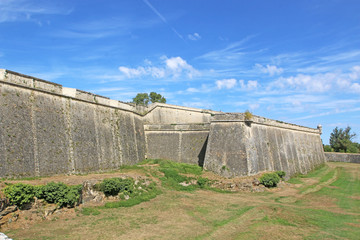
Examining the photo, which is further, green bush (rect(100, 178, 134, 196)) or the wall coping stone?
the wall coping stone

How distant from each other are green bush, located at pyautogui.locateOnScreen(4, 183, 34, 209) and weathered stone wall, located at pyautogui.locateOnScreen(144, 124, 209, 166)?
1891cm

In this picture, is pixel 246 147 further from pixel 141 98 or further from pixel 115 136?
pixel 141 98

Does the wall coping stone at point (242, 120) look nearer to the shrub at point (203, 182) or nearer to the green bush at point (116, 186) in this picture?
the shrub at point (203, 182)

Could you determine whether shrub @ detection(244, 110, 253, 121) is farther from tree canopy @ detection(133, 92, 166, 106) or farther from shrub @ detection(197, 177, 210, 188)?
tree canopy @ detection(133, 92, 166, 106)

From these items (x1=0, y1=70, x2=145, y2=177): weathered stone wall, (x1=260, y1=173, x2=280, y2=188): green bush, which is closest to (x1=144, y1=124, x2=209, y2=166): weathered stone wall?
(x1=0, y1=70, x2=145, y2=177): weathered stone wall

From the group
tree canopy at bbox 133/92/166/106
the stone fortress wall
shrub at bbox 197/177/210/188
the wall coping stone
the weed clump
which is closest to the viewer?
the weed clump

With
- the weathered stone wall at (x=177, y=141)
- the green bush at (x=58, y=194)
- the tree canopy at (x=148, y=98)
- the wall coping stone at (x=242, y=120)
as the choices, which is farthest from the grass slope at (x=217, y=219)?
the tree canopy at (x=148, y=98)

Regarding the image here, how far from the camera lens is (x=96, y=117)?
22406 millimetres

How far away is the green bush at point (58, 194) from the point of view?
12338mm

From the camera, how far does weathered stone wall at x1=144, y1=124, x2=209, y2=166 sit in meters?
28.8

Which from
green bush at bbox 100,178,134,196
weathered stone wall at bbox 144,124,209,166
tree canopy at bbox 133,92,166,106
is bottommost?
green bush at bbox 100,178,134,196

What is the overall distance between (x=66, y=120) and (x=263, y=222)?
15444 mm

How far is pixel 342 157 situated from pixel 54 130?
4793cm

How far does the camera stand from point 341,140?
52.4 metres
